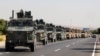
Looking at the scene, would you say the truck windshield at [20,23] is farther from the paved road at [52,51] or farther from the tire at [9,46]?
the paved road at [52,51]

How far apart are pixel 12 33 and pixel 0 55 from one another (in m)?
6.29

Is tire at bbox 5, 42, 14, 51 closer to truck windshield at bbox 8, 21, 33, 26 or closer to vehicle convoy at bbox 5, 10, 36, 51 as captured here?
vehicle convoy at bbox 5, 10, 36, 51

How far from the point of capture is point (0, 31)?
85.6m

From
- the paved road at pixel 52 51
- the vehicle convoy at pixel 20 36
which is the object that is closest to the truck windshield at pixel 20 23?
the vehicle convoy at pixel 20 36

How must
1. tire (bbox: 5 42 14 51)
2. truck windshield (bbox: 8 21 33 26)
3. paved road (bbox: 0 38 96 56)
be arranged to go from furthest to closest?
truck windshield (bbox: 8 21 33 26)
tire (bbox: 5 42 14 51)
paved road (bbox: 0 38 96 56)


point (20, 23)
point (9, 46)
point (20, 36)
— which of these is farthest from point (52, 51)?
point (20, 23)

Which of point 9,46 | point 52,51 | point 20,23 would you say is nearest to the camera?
point 52,51

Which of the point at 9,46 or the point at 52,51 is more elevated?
the point at 9,46

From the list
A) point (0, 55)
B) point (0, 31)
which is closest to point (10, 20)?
point (0, 55)

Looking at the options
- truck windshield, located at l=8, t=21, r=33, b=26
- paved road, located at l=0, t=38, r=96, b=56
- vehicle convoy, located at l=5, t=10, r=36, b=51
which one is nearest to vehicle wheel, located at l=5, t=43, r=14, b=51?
vehicle convoy, located at l=5, t=10, r=36, b=51

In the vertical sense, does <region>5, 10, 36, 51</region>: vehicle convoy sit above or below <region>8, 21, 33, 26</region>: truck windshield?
below

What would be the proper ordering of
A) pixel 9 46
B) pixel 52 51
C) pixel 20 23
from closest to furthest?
pixel 52 51, pixel 9 46, pixel 20 23

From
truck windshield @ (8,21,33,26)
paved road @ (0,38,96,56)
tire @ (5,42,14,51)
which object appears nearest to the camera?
paved road @ (0,38,96,56)

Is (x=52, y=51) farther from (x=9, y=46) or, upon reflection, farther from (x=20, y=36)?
(x=9, y=46)
